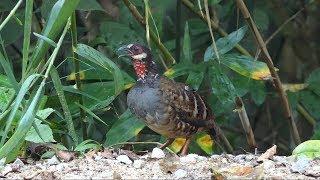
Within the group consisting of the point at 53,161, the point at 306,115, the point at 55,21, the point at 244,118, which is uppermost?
the point at 55,21

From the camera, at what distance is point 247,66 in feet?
17.3

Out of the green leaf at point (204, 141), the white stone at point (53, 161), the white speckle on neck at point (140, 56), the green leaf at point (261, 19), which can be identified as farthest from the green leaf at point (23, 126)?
the green leaf at point (261, 19)

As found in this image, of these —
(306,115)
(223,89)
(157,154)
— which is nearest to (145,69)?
(223,89)

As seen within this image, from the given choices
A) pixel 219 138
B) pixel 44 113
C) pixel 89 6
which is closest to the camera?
pixel 44 113

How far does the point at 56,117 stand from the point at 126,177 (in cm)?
158

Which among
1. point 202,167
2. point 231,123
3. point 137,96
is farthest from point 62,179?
point 231,123

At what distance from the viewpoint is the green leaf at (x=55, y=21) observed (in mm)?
3891

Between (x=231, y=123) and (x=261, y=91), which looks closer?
(x=261, y=91)

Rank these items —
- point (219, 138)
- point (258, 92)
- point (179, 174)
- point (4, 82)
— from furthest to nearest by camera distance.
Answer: point (258, 92), point (219, 138), point (4, 82), point (179, 174)

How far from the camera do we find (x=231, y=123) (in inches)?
311

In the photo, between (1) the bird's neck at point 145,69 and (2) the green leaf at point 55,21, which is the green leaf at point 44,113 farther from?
(1) the bird's neck at point 145,69

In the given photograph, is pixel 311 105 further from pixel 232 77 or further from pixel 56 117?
pixel 56 117

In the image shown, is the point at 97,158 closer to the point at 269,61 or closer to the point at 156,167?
the point at 156,167

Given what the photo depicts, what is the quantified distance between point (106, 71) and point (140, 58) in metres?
0.25
